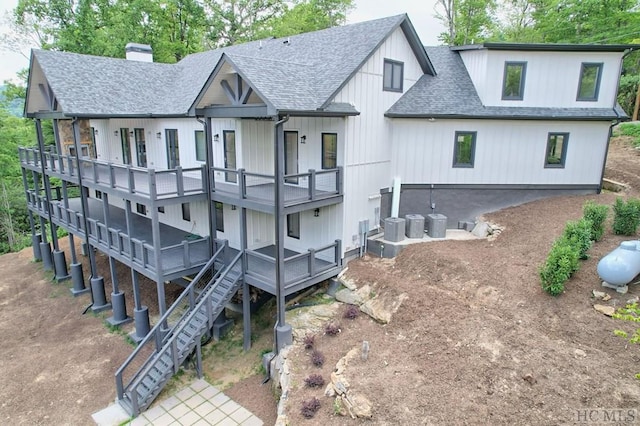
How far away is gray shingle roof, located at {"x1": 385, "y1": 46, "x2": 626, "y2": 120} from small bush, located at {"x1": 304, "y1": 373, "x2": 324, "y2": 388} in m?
10.1

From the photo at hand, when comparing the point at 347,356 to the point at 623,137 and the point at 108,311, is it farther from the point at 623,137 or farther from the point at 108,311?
the point at 623,137

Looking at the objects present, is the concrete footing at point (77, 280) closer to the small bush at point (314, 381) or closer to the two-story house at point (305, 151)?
the two-story house at point (305, 151)

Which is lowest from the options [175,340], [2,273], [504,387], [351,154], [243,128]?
[2,273]

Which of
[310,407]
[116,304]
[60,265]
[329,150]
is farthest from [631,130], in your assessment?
[60,265]

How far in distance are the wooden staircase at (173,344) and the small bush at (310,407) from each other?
4.73m

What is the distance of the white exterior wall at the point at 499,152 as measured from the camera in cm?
1605

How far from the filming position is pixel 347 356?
10539 mm

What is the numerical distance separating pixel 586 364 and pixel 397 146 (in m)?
10.2

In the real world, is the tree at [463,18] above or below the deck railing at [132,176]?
above

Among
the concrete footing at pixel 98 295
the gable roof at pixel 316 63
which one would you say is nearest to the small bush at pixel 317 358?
the gable roof at pixel 316 63

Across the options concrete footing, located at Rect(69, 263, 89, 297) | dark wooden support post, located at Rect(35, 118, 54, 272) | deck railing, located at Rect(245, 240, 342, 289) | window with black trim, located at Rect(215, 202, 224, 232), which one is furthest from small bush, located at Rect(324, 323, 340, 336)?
dark wooden support post, located at Rect(35, 118, 54, 272)

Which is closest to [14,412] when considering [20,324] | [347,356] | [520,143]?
[20,324]

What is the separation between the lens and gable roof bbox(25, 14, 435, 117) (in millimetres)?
12234

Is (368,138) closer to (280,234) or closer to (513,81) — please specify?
(280,234)
